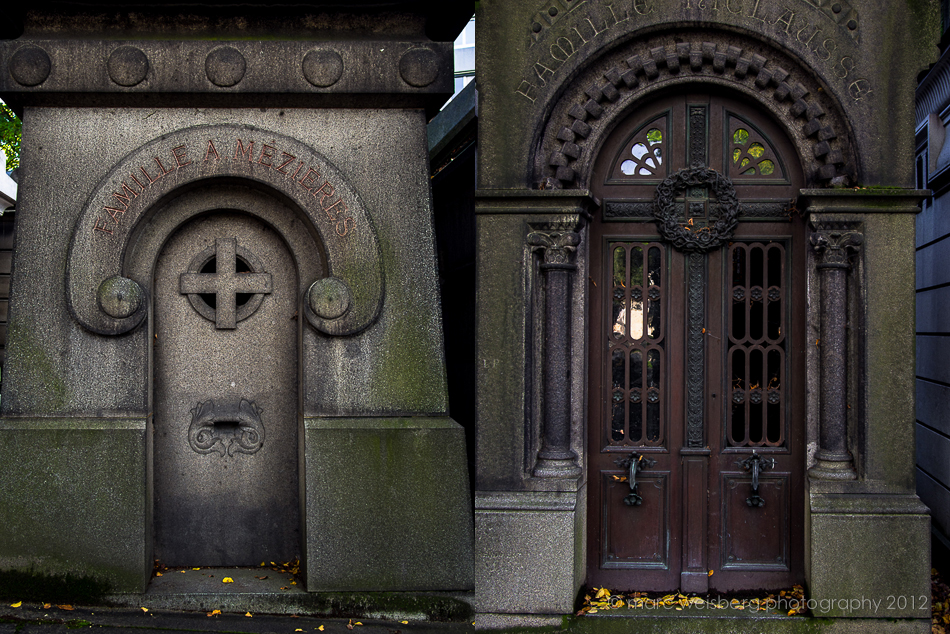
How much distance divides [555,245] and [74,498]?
14.1ft

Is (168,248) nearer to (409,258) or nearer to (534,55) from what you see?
(409,258)

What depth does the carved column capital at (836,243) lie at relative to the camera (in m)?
6.13

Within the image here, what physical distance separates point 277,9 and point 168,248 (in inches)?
86.2

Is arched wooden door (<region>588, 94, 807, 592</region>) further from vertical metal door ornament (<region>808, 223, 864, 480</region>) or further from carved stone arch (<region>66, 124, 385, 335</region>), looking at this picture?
carved stone arch (<region>66, 124, 385, 335</region>)

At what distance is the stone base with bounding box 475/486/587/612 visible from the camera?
6.20 meters

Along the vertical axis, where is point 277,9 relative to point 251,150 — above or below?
above

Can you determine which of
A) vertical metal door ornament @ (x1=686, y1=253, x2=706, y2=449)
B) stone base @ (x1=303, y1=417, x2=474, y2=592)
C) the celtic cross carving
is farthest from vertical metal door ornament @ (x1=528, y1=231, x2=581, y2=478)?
the celtic cross carving

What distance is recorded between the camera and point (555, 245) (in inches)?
245

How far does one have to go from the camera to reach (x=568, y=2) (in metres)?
6.30

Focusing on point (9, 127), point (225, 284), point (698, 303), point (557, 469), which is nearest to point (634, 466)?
point (557, 469)

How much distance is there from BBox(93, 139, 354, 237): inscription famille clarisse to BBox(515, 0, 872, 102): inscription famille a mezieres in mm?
1727

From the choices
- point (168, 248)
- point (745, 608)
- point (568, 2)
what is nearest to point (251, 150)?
point (168, 248)
